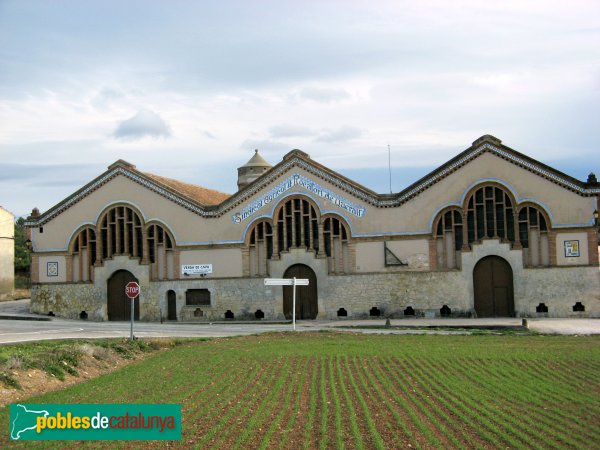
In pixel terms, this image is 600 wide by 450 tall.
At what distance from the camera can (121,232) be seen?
46594 millimetres

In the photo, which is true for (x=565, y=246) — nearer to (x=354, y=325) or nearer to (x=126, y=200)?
(x=354, y=325)

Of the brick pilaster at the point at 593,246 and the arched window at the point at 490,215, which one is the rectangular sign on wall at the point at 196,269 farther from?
the brick pilaster at the point at 593,246

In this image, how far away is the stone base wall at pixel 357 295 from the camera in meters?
38.7

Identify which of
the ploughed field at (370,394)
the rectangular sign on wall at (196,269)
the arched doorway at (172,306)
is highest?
the rectangular sign on wall at (196,269)

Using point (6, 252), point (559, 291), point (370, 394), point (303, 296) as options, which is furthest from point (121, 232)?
point (370, 394)

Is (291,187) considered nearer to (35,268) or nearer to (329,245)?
(329,245)

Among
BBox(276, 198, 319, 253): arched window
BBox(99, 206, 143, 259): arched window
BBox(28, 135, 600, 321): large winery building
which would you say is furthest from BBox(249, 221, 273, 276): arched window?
BBox(99, 206, 143, 259): arched window

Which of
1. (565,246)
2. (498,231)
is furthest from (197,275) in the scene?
(565,246)

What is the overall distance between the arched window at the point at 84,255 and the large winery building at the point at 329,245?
0.24 feet

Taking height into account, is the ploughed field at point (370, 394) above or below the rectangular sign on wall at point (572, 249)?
below

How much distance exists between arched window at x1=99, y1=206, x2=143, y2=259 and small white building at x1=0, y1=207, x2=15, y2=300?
62.2 ft

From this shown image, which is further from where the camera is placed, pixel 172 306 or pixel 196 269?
pixel 172 306

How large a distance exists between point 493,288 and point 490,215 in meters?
3.95

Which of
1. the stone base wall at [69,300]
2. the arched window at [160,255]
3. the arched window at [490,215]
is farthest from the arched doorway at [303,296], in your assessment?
the stone base wall at [69,300]
